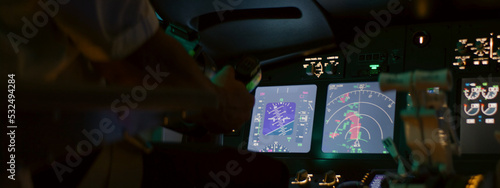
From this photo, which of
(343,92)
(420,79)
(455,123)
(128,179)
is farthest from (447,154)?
(343,92)

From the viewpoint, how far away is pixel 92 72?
1024 mm

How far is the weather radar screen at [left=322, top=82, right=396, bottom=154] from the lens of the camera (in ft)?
7.41

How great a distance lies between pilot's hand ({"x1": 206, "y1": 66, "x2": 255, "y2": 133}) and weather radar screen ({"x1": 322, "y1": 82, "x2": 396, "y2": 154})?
1.36 metres

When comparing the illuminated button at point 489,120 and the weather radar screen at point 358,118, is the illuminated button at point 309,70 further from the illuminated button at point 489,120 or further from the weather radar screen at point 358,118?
the illuminated button at point 489,120

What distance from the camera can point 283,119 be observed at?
248 centimetres

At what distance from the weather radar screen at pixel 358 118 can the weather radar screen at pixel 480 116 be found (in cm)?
27

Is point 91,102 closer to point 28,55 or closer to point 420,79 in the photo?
point 28,55

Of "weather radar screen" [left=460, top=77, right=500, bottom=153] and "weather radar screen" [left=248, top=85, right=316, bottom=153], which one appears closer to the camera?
"weather radar screen" [left=460, top=77, right=500, bottom=153]

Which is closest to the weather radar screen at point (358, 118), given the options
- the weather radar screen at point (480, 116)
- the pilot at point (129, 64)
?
the weather radar screen at point (480, 116)

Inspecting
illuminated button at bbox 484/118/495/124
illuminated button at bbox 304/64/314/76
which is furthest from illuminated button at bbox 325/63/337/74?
illuminated button at bbox 484/118/495/124

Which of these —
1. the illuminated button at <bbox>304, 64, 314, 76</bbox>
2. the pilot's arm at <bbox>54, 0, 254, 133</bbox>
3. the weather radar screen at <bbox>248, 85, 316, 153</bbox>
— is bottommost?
the weather radar screen at <bbox>248, 85, 316, 153</bbox>

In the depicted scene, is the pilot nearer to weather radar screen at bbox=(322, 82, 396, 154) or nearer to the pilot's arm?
the pilot's arm

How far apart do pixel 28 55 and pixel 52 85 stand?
1.39 feet

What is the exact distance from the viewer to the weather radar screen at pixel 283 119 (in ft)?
7.94
